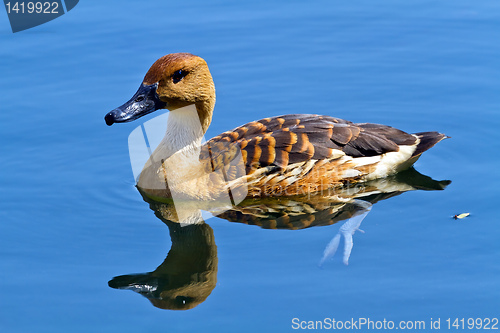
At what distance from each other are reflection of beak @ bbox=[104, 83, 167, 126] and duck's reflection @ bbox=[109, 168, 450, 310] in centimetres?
104

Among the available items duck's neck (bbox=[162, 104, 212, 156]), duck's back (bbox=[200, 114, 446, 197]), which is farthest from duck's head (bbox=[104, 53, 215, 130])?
duck's back (bbox=[200, 114, 446, 197])

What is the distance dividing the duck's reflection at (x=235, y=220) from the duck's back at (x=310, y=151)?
0.18 metres

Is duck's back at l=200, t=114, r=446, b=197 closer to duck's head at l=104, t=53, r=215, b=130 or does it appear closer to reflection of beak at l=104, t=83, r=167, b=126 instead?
duck's head at l=104, t=53, r=215, b=130

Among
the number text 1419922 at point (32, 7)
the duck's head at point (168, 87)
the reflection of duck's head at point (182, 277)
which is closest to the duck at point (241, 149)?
the duck's head at point (168, 87)

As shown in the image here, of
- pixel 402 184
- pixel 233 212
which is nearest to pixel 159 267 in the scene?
pixel 233 212

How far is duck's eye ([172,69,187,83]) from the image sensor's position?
8758mm

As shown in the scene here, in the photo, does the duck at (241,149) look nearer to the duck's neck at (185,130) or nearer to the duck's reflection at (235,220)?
the duck's neck at (185,130)

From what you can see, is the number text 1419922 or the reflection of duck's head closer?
the reflection of duck's head

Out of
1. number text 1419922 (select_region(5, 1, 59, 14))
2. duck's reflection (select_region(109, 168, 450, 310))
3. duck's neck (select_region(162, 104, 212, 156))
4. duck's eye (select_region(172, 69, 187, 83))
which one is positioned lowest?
duck's reflection (select_region(109, 168, 450, 310))

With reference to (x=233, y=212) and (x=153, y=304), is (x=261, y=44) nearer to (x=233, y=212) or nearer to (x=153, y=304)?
(x=233, y=212)

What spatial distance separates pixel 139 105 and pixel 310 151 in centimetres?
202

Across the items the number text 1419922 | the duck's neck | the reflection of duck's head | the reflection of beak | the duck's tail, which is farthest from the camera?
the number text 1419922

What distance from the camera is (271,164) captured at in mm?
8836

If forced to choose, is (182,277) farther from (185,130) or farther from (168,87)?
(168,87)
